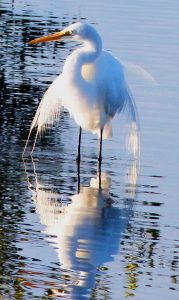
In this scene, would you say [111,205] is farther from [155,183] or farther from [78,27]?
[78,27]

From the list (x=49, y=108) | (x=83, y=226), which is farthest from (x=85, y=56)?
(x=83, y=226)

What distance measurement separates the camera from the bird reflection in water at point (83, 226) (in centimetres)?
768

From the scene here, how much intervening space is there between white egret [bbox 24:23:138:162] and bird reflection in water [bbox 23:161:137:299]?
0.95 metres

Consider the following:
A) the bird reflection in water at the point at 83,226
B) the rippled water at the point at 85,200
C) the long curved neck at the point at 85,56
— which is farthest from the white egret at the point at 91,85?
the bird reflection in water at the point at 83,226

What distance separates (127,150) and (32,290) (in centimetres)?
483

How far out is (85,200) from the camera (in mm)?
9945

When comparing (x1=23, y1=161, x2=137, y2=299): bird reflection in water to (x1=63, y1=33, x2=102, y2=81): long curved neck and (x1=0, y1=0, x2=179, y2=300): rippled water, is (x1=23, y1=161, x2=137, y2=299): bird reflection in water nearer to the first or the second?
(x1=0, y1=0, x2=179, y2=300): rippled water

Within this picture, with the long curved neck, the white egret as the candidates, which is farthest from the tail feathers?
the long curved neck

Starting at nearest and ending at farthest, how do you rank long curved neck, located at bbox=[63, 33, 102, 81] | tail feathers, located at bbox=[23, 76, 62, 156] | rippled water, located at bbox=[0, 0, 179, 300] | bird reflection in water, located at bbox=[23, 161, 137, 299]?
rippled water, located at bbox=[0, 0, 179, 300] < bird reflection in water, located at bbox=[23, 161, 137, 299] < long curved neck, located at bbox=[63, 33, 102, 81] < tail feathers, located at bbox=[23, 76, 62, 156]

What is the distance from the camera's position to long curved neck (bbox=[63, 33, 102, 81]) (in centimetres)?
1130

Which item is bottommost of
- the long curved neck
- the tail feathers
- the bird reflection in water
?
the bird reflection in water

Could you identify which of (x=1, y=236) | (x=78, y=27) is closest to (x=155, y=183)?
(x=78, y=27)

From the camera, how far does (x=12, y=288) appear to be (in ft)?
23.7

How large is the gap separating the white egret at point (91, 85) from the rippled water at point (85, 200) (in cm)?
37
